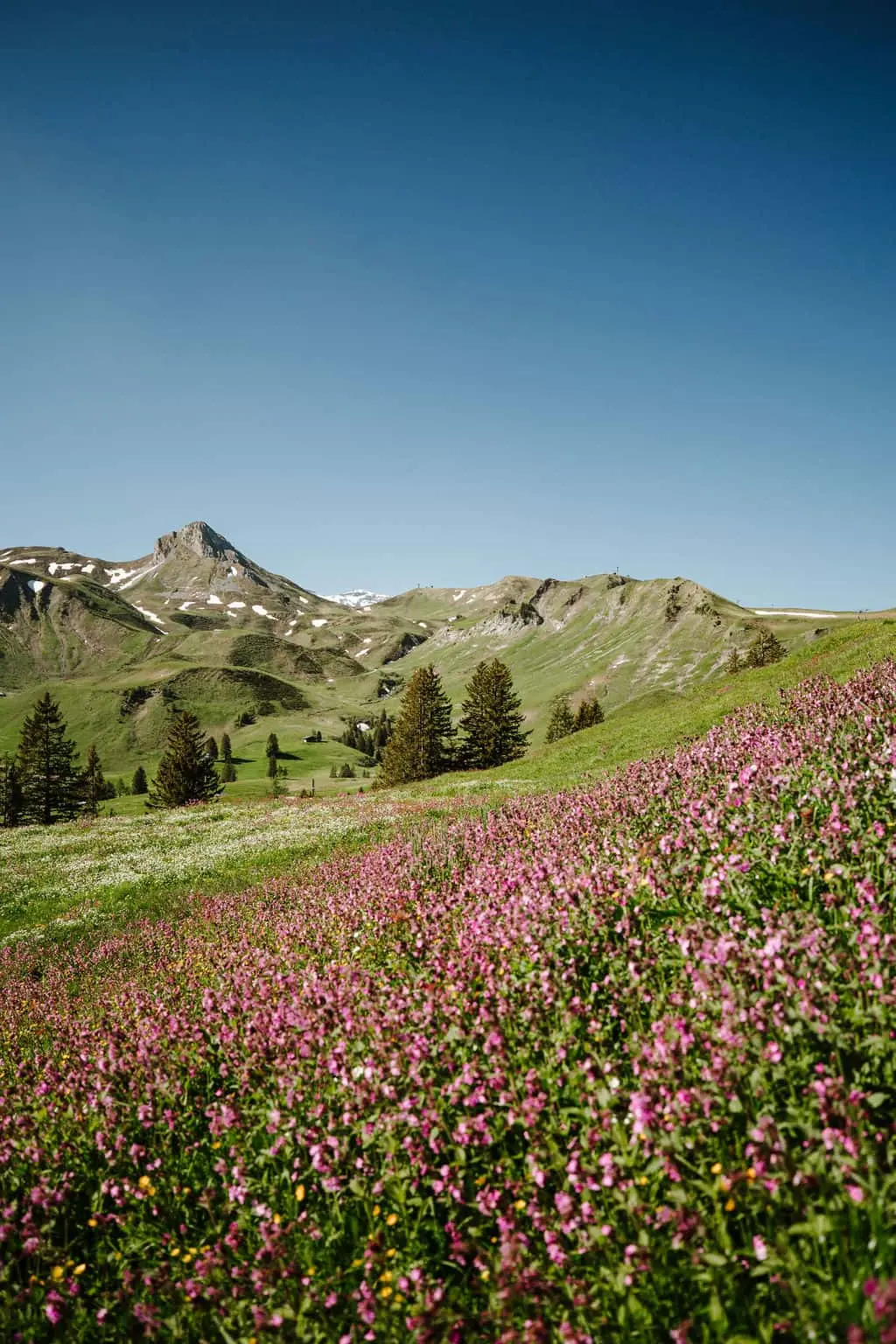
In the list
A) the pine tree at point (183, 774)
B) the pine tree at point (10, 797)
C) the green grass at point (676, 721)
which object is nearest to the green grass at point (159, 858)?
the green grass at point (676, 721)

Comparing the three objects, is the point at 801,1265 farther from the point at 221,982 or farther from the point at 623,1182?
the point at 221,982

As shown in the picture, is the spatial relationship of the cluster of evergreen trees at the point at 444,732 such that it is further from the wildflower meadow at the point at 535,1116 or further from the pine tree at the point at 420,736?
the wildflower meadow at the point at 535,1116

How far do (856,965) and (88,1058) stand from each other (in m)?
7.50

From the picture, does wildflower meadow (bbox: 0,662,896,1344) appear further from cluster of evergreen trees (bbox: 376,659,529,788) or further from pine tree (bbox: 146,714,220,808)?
pine tree (bbox: 146,714,220,808)

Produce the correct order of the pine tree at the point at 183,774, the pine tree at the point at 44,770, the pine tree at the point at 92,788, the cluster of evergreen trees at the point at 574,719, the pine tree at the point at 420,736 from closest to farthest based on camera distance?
the pine tree at the point at 420,736
the pine tree at the point at 183,774
the pine tree at the point at 44,770
the cluster of evergreen trees at the point at 574,719
the pine tree at the point at 92,788

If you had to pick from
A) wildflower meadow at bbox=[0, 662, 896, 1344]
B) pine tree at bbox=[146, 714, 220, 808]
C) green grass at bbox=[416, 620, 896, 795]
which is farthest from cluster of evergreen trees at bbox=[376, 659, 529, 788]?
wildflower meadow at bbox=[0, 662, 896, 1344]

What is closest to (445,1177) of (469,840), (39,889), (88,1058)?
(88,1058)

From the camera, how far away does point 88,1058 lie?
22.3ft

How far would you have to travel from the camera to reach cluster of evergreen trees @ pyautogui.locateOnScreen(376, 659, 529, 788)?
237 ft

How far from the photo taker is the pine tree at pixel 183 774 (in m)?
86.4

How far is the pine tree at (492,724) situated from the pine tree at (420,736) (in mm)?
3013

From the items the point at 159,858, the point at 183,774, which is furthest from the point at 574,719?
the point at 159,858

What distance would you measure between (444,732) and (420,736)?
3.13 meters

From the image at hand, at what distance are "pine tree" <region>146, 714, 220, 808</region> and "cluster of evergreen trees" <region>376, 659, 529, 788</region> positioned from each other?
30.0m
